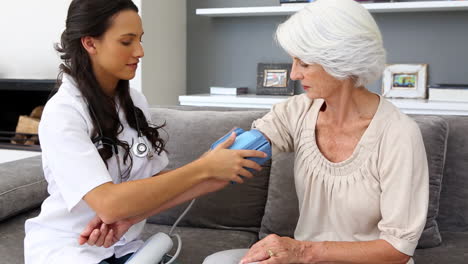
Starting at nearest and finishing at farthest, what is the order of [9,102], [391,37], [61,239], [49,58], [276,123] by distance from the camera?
[61,239] < [276,123] < [391,37] < [49,58] < [9,102]

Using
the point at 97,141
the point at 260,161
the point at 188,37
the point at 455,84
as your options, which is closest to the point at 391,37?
the point at 455,84

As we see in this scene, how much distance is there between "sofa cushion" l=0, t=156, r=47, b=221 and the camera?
1.76 meters

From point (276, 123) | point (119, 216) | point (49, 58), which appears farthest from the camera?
point (49, 58)

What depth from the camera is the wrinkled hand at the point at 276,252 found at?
1.20m

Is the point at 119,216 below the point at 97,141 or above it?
below

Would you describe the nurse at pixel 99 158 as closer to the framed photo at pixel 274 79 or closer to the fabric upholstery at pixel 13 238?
the fabric upholstery at pixel 13 238

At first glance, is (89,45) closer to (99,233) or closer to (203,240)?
(99,233)

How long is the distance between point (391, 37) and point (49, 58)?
7.28 feet

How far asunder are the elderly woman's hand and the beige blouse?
0.53 feet

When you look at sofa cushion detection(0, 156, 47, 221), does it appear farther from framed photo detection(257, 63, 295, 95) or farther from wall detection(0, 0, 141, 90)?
framed photo detection(257, 63, 295, 95)

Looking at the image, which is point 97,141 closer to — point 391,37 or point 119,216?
point 119,216

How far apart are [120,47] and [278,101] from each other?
1.83 m

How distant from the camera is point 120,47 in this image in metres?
1.28

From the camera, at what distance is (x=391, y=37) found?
3.24 metres
